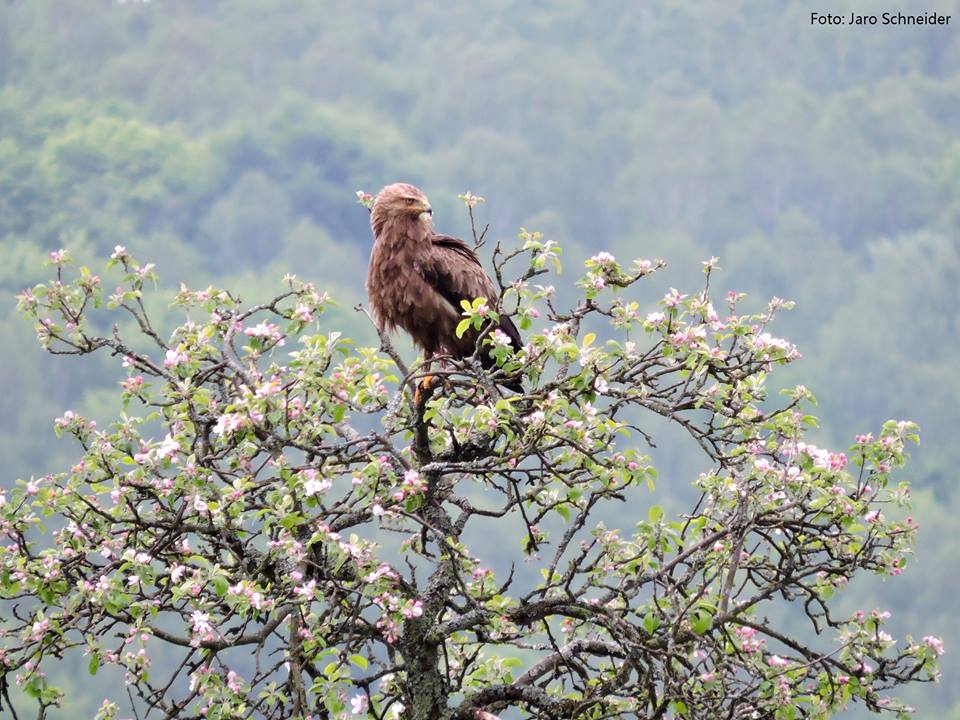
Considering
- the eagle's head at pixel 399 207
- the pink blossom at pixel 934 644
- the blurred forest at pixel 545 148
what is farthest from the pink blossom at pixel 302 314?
the blurred forest at pixel 545 148

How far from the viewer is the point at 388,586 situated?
5.61 metres

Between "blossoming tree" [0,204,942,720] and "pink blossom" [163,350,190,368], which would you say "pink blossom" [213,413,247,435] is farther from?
"pink blossom" [163,350,190,368]

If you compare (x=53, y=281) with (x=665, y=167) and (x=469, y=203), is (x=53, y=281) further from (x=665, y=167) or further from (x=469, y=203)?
(x=665, y=167)

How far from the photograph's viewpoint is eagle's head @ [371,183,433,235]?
8773 millimetres

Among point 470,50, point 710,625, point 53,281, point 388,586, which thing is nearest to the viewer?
point 388,586

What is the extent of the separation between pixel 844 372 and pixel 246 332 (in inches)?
1842

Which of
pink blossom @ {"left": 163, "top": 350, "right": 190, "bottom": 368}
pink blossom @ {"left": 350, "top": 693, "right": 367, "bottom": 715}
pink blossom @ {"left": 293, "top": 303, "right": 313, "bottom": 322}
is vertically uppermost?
pink blossom @ {"left": 293, "top": 303, "right": 313, "bottom": 322}

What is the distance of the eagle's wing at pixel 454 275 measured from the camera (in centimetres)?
872

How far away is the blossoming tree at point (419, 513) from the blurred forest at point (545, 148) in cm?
3758

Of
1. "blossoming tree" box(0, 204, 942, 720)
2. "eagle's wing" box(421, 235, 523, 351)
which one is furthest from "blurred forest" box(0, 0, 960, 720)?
"blossoming tree" box(0, 204, 942, 720)

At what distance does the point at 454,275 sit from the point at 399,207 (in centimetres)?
58

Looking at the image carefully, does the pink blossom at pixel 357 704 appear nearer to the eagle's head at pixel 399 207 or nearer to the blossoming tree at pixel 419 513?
the blossoming tree at pixel 419 513

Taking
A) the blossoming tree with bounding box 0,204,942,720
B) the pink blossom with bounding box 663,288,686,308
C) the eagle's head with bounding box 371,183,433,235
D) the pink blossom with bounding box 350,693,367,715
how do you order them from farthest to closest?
the eagle's head with bounding box 371,183,433,235 → the pink blossom with bounding box 350,693,367,715 → the pink blossom with bounding box 663,288,686,308 → the blossoming tree with bounding box 0,204,942,720

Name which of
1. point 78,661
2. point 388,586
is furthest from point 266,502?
point 78,661
